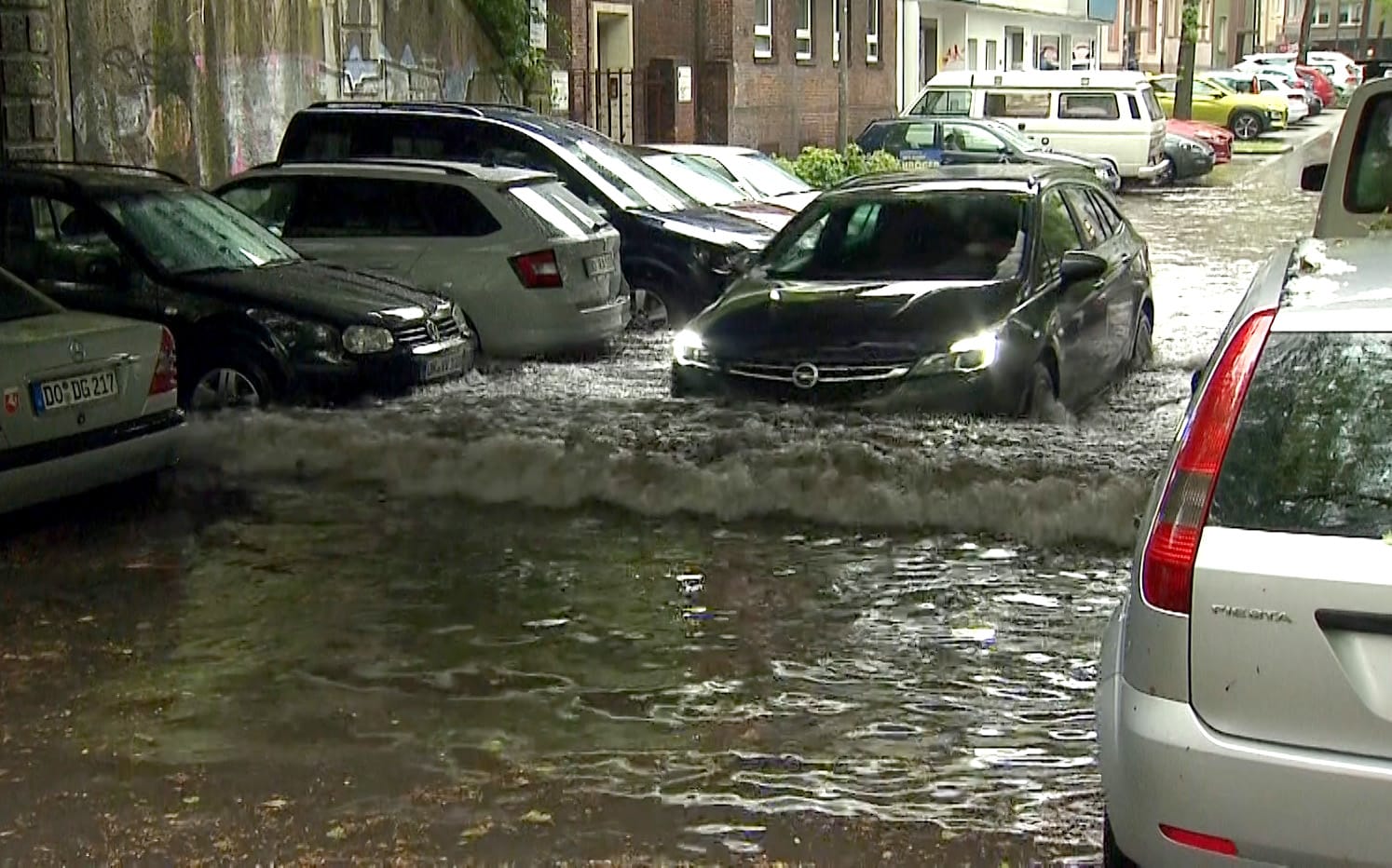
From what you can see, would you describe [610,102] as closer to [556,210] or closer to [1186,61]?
[556,210]

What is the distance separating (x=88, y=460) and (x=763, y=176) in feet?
41.3

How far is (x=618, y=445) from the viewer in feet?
34.3

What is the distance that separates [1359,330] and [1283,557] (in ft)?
1.82

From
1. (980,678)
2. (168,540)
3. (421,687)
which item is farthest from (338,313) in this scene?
(980,678)

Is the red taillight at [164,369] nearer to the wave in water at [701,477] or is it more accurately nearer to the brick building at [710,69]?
the wave in water at [701,477]

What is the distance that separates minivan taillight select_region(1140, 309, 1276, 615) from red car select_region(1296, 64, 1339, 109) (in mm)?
63219

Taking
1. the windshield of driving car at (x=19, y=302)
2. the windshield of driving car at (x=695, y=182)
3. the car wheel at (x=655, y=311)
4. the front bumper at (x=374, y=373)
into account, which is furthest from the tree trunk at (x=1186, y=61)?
the windshield of driving car at (x=19, y=302)

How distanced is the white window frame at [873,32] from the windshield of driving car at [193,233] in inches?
1164

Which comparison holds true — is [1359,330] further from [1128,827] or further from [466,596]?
[466,596]

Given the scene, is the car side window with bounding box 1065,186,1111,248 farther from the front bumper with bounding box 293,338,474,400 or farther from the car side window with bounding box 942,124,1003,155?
the car side window with bounding box 942,124,1003,155

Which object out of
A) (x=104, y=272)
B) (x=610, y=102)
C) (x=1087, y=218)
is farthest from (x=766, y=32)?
(x=104, y=272)

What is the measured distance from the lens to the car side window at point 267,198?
44.0 ft

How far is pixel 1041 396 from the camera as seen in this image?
10.2 meters

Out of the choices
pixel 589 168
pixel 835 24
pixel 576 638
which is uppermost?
pixel 835 24
